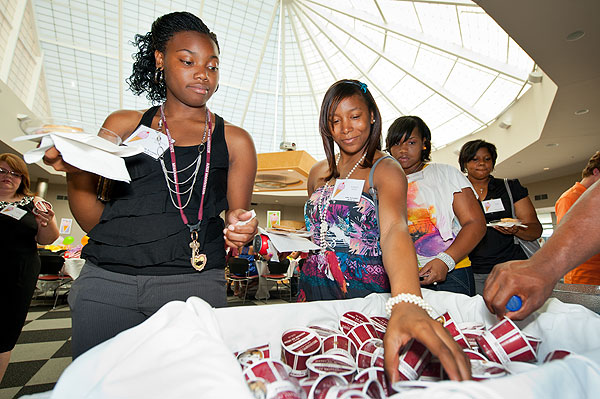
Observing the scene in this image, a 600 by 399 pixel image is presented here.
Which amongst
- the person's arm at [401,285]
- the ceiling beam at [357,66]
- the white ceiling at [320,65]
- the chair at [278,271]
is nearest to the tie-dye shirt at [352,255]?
the person's arm at [401,285]

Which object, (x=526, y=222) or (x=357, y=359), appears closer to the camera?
(x=357, y=359)

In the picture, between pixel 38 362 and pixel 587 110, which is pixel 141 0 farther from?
pixel 587 110

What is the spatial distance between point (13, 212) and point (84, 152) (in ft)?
7.31

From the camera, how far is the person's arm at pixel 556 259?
68 centimetres

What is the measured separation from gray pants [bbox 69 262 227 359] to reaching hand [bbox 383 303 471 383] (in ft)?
2.14

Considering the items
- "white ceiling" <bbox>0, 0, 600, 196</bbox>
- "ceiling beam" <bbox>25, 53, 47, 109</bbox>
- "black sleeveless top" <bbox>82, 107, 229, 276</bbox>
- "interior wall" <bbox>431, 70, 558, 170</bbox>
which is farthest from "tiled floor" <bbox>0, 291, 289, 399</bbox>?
"ceiling beam" <bbox>25, 53, 47, 109</bbox>

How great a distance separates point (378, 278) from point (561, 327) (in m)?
0.66

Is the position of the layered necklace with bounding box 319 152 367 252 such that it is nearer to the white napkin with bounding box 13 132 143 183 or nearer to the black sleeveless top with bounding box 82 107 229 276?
the black sleeveless top with bounding box 82 107 229 276

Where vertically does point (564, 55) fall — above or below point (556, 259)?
above

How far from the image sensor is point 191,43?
1209mm

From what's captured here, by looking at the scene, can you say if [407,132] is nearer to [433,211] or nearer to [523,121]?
[433,211]

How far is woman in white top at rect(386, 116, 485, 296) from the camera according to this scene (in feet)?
5.93

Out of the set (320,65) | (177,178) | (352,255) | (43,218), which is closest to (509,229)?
(352,255)

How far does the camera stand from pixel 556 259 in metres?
0.69
